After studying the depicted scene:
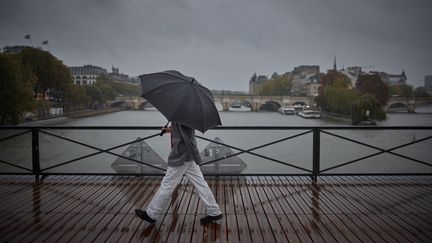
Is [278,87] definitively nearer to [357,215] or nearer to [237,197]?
[237,197]

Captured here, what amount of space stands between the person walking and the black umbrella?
25 cm

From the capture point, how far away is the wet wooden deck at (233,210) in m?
3.21

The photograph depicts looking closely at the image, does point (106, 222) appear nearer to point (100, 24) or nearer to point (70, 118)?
point (70, 118)

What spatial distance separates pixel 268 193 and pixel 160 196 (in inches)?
68.2

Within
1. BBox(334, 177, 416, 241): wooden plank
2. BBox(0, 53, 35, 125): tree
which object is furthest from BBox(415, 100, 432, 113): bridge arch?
BBox(334, 177, 416, 241): wooden plank

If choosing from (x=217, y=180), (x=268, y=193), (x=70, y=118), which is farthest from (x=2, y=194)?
(x=70, y=118)

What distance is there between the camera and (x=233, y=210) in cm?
389

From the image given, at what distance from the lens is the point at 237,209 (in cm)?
392

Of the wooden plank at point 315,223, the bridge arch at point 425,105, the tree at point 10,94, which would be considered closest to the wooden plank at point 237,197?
the wooden plank at point 315,223

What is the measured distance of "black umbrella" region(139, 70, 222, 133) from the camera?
3.09m

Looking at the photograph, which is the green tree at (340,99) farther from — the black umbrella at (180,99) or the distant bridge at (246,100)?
the black umbrella at (180,99)

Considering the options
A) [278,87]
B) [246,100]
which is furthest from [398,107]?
[278,87]

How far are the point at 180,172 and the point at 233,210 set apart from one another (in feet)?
2.96

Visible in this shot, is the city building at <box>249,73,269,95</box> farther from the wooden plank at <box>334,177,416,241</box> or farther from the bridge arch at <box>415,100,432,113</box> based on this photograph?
the wooden plank at <box>334,177,416,241</box>
